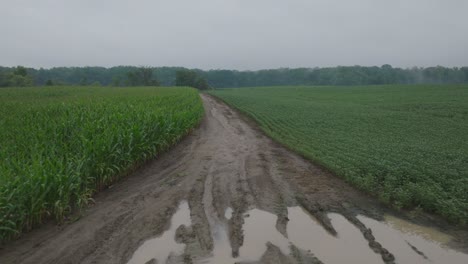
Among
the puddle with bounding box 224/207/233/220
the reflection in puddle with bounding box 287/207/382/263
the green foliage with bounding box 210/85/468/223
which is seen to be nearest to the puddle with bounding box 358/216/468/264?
the reflection in puddle with bounding box 287/207/382/263

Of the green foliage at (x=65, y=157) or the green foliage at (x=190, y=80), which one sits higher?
the green foliage at (x=65, y=157)

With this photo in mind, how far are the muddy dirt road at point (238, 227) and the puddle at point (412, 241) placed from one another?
0.06 feet

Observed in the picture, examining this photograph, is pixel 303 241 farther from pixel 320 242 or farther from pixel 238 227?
pixel 238 227

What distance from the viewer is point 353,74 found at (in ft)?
387

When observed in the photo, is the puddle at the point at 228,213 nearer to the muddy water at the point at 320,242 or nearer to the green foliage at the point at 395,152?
the muddy water at the point at 320,242

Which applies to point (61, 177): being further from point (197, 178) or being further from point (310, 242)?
point (310, 242)

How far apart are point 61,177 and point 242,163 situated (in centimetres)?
586

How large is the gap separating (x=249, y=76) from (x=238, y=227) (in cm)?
13864

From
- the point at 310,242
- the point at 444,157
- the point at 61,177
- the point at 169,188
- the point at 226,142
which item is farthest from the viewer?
the point at 226,142

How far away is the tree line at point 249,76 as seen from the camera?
10275 cm

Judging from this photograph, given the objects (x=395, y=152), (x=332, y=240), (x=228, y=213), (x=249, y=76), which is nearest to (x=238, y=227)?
(x=228, y=213)

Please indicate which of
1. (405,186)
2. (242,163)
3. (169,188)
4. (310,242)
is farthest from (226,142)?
(310,242)

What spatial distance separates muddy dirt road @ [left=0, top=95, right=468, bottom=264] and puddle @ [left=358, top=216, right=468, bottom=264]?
0.02 m

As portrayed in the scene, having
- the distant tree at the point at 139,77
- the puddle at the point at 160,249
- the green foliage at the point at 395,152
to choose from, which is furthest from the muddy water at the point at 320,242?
the distant tree at the point at 139,77
